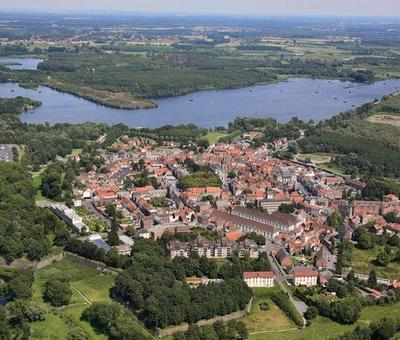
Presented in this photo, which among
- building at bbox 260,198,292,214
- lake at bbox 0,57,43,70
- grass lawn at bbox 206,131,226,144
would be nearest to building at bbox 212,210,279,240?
building at bbox 260,198,292,214

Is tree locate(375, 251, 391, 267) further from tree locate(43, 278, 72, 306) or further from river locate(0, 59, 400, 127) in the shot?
river locate(0, 59, 400, 127)

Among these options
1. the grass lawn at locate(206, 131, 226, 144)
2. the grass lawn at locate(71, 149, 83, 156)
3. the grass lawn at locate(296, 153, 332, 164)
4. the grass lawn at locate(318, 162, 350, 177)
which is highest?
the grass lawn at locate(318, 162, 350, 177)

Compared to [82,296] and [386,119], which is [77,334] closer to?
[82,296]

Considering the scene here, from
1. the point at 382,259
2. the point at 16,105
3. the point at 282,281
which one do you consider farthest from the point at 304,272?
the point at 16,105

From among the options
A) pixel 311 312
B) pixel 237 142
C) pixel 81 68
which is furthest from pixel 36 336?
pixel 81 68

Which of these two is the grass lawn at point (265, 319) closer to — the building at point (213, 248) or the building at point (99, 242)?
the building at point (213, 248)

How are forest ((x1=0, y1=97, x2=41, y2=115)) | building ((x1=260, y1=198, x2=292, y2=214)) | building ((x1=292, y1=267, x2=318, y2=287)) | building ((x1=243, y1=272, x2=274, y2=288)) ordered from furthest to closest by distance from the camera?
forest ((x1=0, y1=97, x2=41, y2=115)) → building ((x1=260, y1=198, x2=292, y2=214)) → building ((x1=292, y1=267, x2=318, y2=287)) → building ((x1=243, y1=272, x2=274, y2=288))

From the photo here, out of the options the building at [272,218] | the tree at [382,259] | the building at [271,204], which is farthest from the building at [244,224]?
the tree at [382,259]

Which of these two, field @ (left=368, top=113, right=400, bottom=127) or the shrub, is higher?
field @ (left=368, top=113, right=400, bottom=127)
